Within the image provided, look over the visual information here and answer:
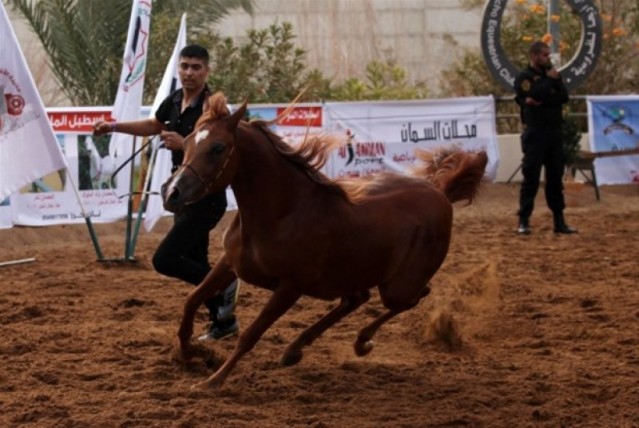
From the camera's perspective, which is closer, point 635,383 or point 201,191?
point 201,191

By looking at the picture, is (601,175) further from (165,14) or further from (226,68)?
(165,14)

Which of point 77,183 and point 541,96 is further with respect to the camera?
point 77,183

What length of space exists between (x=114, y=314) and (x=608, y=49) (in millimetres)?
14022

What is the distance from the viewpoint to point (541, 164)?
13172mm

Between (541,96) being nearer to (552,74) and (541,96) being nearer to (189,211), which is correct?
(552,74)

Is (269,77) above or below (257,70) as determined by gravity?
below

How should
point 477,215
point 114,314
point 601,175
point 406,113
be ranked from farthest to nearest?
point 601,175 < point 406,113 < point 477,215 < point 114,314

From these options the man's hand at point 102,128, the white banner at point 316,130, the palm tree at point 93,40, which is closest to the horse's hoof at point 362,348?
the man's hand at point 102,128

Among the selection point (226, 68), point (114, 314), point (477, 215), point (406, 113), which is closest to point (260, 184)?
point (114, 314)

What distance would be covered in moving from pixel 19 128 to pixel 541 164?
5.84 metres

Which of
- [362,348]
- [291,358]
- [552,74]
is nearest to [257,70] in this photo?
[552,74]

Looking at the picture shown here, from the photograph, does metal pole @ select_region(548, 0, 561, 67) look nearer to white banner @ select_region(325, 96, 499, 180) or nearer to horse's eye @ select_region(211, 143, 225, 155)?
white banner @ select_region(325, 96, 499, 180)

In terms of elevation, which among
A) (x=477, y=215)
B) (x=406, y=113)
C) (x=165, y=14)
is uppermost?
(x=165, y=14)

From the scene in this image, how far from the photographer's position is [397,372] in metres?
6.61
